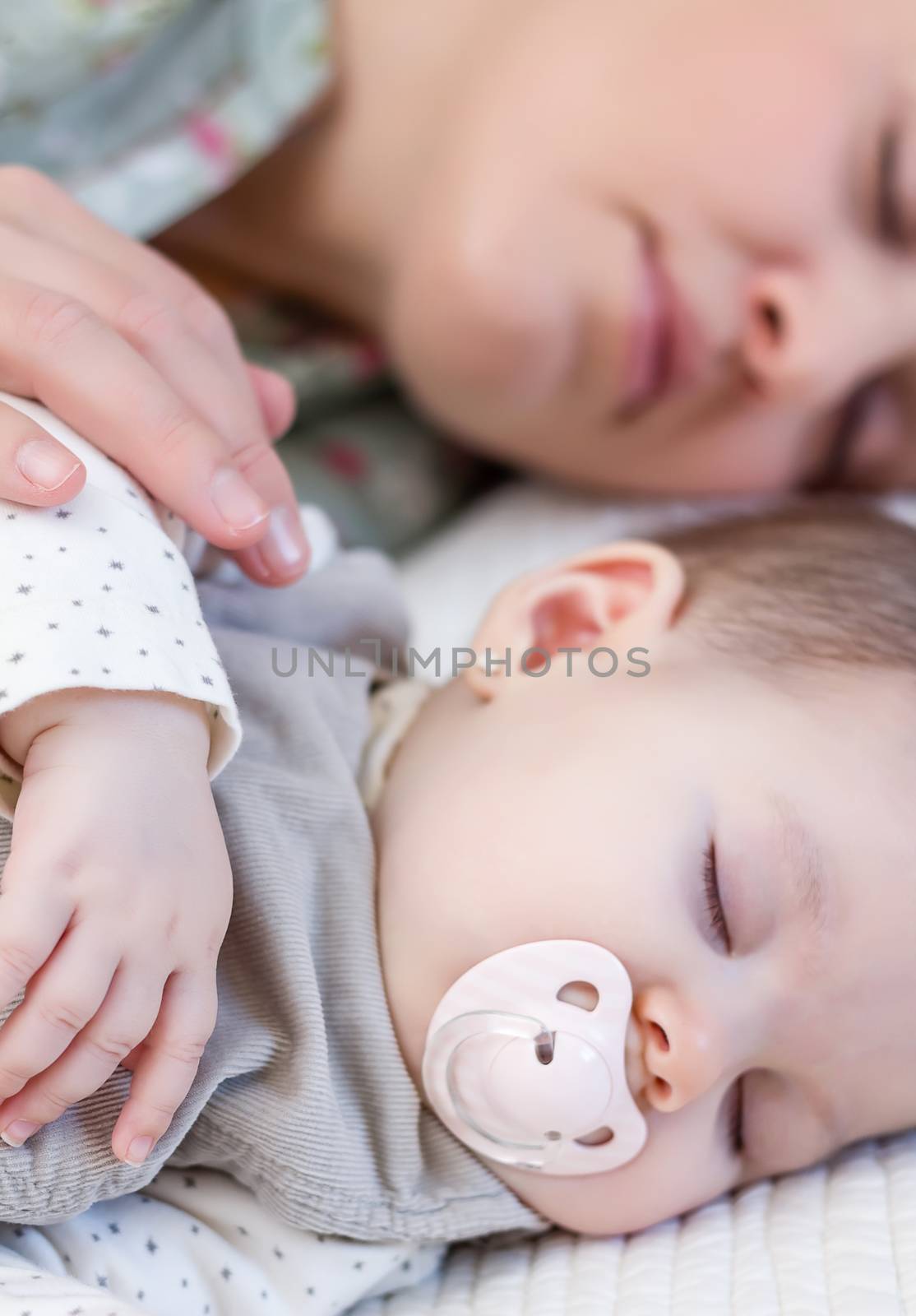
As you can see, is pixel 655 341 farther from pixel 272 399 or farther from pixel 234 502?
pixel 234 502

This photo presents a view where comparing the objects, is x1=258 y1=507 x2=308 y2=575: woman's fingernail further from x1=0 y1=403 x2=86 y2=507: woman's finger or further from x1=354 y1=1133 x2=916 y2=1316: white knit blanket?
x1=354 y1=1133 x2=916 y2=1316: white knit blanket

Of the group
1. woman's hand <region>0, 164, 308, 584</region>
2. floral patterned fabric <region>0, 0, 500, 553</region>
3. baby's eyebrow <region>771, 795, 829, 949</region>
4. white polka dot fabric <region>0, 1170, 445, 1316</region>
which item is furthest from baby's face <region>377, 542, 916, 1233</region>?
floral patterned fabric <region>0, 0, 500, 553</region>

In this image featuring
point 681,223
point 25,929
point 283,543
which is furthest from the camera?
A: point 681,223

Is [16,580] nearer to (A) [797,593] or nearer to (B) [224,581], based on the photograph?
(B) [224,581]

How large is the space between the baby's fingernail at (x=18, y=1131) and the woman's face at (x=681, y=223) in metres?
0.90

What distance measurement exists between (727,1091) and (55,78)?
1.19 metres

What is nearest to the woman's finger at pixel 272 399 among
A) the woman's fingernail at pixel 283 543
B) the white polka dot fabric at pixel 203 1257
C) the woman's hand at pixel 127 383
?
the woman's hand at pixel 127 383

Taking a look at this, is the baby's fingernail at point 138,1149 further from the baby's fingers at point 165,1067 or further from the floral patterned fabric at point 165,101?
the floral patterned fabric at point 165,101

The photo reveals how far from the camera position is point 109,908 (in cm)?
57

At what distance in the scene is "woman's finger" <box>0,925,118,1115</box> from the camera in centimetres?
56

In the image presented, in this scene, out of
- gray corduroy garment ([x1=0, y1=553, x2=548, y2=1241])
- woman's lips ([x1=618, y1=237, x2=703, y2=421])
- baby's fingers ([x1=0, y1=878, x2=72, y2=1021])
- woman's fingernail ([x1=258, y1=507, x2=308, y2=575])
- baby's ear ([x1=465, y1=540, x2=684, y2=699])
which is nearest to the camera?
baby's fingers ([x1=0, y1=878, x2=72, y2=1021])

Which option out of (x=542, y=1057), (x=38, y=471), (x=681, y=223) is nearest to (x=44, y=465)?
(x=38, y=471)

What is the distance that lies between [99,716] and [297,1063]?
28 centimetres

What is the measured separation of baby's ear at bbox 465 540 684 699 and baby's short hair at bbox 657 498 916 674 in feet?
0.10
